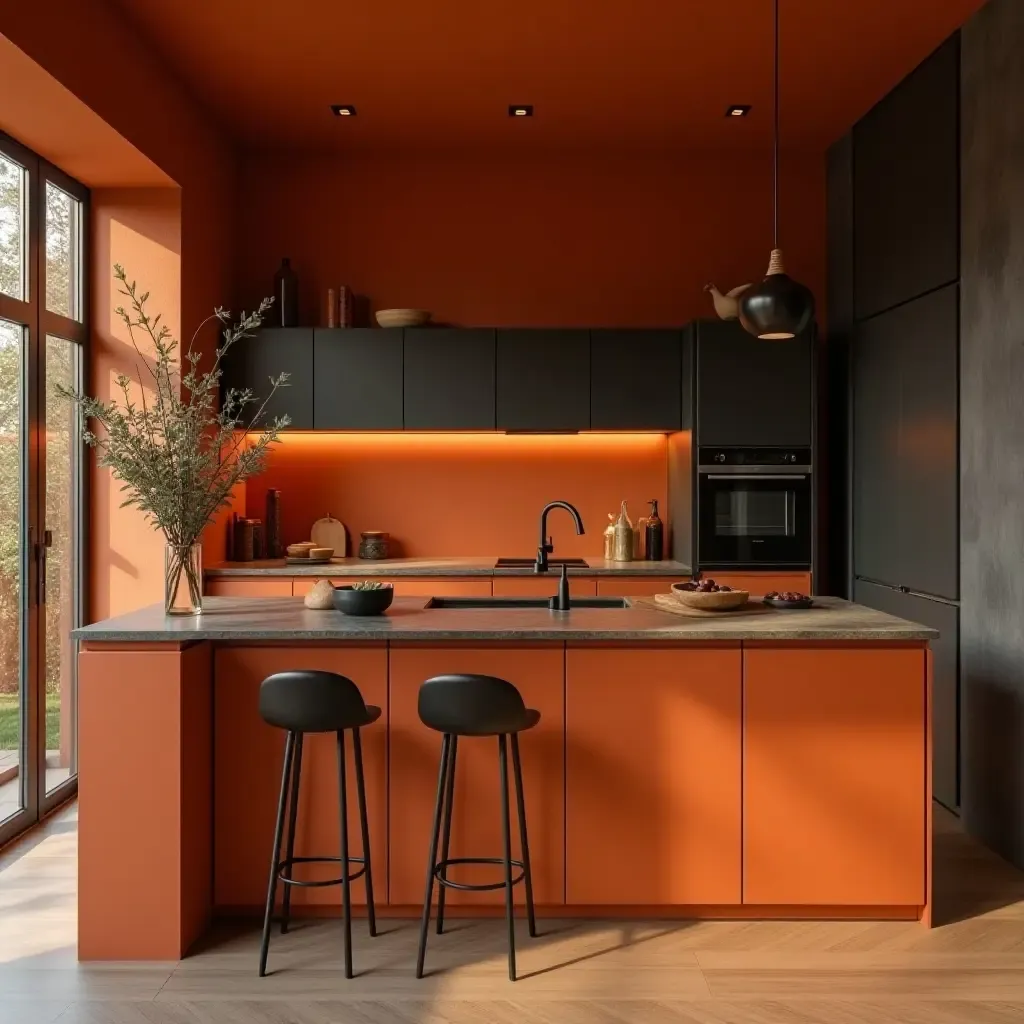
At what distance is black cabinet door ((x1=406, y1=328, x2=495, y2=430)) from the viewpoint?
5500mm

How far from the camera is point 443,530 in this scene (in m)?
5.99

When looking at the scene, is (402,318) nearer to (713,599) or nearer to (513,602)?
(513,602)

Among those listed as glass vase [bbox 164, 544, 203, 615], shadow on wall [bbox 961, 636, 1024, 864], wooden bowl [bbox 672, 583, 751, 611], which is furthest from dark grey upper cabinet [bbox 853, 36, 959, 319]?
glass vase [bbox 164, 544, 203, 615]

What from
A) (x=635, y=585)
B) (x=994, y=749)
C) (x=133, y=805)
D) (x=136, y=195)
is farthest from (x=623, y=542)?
(x=133, y=805)

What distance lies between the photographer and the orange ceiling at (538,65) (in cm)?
411

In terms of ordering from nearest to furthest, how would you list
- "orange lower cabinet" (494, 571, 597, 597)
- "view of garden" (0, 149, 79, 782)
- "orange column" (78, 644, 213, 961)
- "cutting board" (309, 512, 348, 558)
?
"orange column" (78, 644, 213, 961) → "view of garden" (0, 149, 79, 782) → "orange lower cabinet" (494, 571, 597, 597) → "cutting board" (309, 512, 348, 558)

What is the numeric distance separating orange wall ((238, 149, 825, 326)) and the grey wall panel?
1.92 metres

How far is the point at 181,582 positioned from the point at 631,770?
1583 millimetres

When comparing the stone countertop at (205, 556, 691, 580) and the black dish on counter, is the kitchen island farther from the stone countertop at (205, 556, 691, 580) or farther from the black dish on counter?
the stone countertop at (205, 556, 691, 580)

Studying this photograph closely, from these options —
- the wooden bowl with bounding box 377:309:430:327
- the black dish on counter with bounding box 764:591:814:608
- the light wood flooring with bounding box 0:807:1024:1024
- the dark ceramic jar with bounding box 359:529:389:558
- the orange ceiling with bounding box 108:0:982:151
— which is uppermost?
the orange ceiling with bounding box 108:0:982:151

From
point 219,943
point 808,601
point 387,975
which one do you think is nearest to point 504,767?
point 387,975

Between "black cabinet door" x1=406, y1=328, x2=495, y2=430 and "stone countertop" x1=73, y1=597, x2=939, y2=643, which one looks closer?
"stone countertop" x1=73, y1=597, x2=939, y2=643

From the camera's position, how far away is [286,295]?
566 cm

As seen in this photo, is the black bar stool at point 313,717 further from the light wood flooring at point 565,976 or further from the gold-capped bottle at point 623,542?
the gold-capped bottle at point 623,542
